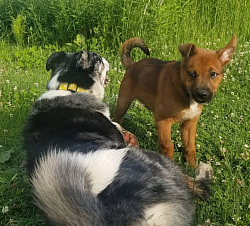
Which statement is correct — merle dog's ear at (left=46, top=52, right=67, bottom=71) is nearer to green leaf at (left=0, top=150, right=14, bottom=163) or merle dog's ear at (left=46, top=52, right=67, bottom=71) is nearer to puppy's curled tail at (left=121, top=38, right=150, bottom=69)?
green leaf at (left=0, top=150, right=14, bottom=163)

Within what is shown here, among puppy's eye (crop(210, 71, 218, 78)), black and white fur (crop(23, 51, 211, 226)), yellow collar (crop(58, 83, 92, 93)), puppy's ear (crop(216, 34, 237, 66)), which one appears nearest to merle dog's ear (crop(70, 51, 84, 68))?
yellow collar (crop(58, 83, 92, 93))

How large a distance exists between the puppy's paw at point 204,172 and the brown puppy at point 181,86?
0.61 metres

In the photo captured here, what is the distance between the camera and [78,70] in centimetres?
397

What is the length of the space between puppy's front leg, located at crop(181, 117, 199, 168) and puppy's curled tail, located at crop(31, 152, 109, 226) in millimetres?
2118

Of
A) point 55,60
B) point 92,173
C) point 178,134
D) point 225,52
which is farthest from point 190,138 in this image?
point 92,173

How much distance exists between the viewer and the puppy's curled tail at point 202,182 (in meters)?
3.31

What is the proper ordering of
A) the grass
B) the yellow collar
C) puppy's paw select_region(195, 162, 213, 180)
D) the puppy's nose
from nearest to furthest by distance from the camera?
the grass < puppy's paw select_region(195, 162, 213, 180) < the puppy's nose < the yellow collar

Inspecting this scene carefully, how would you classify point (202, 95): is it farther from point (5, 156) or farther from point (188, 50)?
point (5, 156)

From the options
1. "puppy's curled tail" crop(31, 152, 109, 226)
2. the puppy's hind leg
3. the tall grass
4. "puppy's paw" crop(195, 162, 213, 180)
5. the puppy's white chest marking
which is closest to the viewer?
"puppy's curled tail" crop(31, 152, 109, 226)

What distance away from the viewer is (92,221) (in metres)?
2.12

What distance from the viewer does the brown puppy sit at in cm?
388

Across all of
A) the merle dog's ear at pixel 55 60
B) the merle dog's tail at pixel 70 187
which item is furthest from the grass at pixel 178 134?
the merle dog's ear at pixel 55 60

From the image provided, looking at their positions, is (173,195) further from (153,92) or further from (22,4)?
(22,4)

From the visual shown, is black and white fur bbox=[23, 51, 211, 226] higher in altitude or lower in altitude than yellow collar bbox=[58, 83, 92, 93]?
lower
